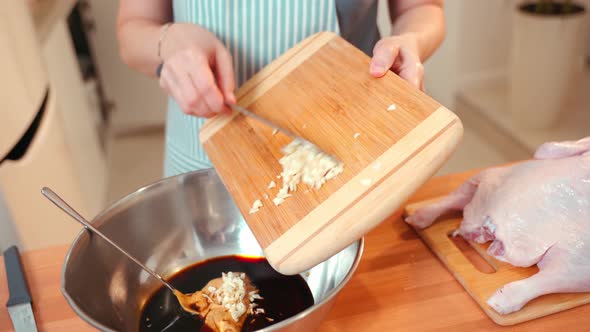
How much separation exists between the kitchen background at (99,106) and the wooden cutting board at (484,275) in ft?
3.38

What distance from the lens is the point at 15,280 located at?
76 cm

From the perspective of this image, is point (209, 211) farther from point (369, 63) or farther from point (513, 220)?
point (513, 220)

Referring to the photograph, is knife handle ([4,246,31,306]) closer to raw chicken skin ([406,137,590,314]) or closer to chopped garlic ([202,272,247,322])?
chopped garlic ([202,272,247,322])

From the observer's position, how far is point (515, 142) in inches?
97.3

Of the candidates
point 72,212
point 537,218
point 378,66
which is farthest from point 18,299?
point 537,218

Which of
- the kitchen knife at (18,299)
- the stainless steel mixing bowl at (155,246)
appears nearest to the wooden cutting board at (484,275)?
the stainless steel mixing bowl at (155,246)

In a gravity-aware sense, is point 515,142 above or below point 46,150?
below

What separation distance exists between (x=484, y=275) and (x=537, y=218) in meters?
0.10

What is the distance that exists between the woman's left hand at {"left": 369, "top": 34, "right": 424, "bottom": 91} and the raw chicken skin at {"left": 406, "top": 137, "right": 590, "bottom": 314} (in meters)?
0.19

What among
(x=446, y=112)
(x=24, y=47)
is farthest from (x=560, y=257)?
(x=24, y=47)

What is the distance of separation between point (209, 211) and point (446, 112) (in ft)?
1.17

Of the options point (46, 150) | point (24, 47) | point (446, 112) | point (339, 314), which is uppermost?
point (446, 112)

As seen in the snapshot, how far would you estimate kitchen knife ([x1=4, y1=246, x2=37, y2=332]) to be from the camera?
0.70m

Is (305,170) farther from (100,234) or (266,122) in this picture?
(100,234)
